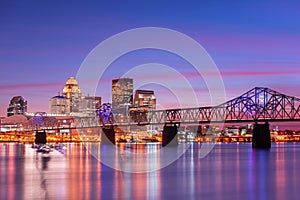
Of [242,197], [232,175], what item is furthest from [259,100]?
[242,197]

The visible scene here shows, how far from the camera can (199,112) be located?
146 metres

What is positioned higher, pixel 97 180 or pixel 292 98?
pixel 292 98

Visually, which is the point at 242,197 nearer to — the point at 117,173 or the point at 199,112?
the point at 117,173

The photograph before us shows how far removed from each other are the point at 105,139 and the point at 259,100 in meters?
62.9

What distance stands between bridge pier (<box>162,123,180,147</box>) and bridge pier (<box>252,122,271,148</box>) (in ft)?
80.5

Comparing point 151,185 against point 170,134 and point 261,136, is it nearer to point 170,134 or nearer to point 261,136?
point 261,136

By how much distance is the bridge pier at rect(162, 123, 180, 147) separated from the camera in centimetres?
14775

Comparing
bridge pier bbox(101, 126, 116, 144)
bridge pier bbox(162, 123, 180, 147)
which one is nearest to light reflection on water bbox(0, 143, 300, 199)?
bridge pier bbox(162, 123, 180, 147)

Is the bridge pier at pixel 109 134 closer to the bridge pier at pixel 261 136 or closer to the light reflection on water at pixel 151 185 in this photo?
the bridge pier at pixel 261 136

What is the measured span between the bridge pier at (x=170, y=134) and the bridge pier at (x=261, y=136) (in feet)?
80.5

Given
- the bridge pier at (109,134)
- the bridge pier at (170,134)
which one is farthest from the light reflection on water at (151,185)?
the bridge pier at (109,134)

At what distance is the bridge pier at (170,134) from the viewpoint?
14775 cm

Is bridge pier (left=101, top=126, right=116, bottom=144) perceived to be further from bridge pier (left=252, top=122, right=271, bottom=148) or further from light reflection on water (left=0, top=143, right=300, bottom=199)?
light reflection on water (left=0, top=143, right=300, bottom=199)

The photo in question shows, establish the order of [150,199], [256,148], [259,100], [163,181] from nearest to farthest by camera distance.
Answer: [150,199] < [163,181] < [256,148] < [259,100]
